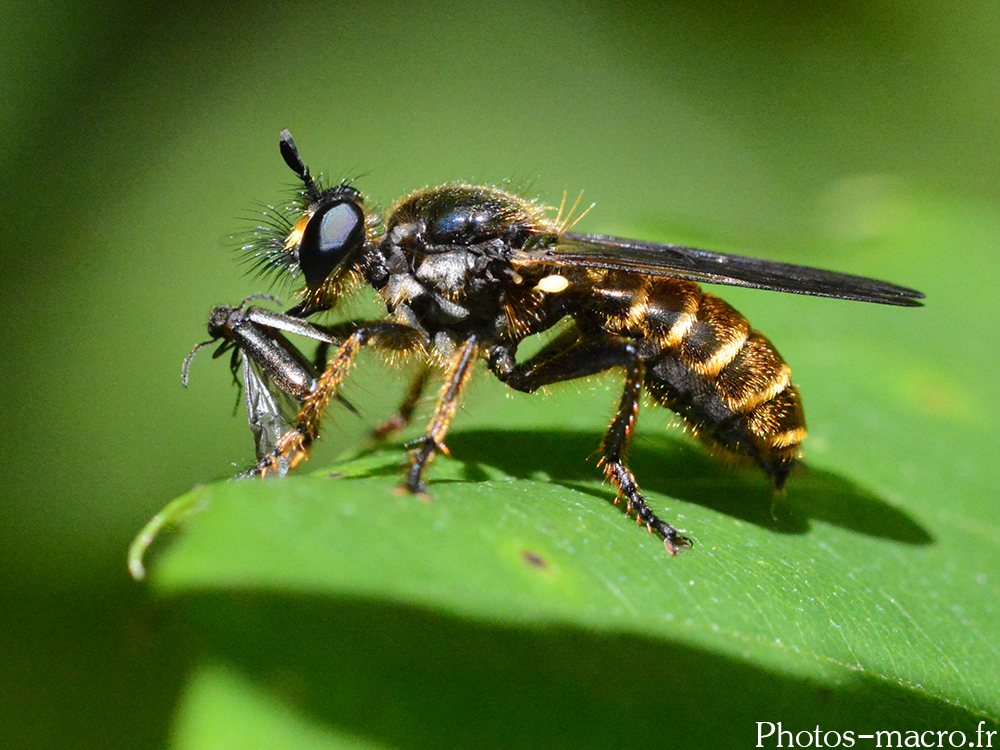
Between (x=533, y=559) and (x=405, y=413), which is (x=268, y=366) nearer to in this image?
(x=405, y=413)

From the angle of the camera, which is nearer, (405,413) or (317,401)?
(317,401)

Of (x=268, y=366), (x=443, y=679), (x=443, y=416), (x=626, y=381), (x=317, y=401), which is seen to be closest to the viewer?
(x=443, y=679)

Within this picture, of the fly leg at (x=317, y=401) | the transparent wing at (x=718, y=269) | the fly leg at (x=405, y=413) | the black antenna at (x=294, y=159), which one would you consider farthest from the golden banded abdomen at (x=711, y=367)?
the black antenna at (x=294, y=159)

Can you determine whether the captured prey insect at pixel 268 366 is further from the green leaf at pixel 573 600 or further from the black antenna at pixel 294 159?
the black antenna at pixel 294 159

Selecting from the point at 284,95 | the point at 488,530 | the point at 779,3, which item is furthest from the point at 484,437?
the point at 779,3

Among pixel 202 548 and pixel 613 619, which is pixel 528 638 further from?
pixel 202 548

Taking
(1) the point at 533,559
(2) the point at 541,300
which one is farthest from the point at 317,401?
(1) the point at 533,559

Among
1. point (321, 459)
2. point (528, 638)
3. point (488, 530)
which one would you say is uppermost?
point (488, 530)
